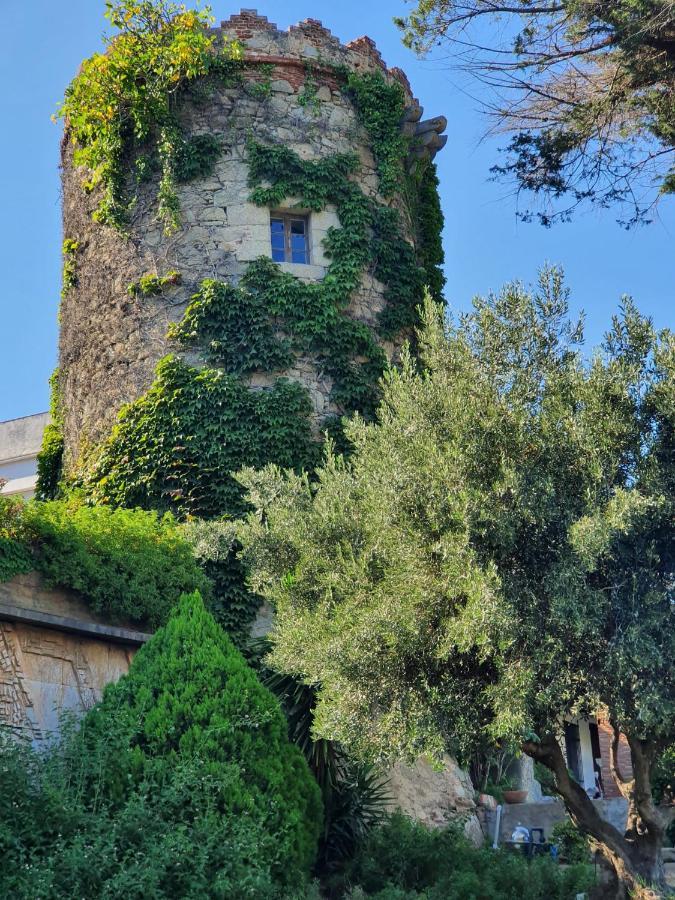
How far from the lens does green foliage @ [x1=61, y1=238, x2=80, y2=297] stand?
57.0 ft

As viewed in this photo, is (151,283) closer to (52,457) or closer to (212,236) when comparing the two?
(212,236)

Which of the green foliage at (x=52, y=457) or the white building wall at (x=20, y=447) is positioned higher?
the white building wall at (x=20, y=447)

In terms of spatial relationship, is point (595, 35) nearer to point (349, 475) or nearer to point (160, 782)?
point (349, 475)

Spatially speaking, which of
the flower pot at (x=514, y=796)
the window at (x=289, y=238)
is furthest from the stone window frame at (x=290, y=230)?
the flower pot at (x=514, y=796)

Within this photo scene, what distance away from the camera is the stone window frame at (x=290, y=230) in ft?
53.0

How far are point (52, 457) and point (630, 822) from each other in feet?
34.7

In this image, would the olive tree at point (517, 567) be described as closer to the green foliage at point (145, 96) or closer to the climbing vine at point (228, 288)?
the climbing vine at point (228, 288)

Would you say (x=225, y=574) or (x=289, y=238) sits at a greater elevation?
(x=289, y=238)

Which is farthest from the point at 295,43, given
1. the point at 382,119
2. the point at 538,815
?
the point at 538,815

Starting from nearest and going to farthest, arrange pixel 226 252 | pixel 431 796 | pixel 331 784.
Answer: pixel 331 784, pixel 431 796, pixel 226 252

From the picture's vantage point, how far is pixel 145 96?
53.6 feet

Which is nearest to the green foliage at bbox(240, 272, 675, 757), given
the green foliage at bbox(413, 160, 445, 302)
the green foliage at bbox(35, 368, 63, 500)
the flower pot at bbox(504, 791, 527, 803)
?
the green foliage at bbox(413, 160, 445, 302)

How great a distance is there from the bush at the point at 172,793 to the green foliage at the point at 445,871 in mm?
1125

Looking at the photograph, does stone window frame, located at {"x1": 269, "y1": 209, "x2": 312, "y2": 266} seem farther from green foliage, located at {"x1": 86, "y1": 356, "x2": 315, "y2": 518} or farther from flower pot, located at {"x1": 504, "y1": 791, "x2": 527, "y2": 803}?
flower pot, located at {"x1": 504, "y1": 791, "x2": 527, "y2": 803}
